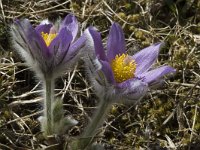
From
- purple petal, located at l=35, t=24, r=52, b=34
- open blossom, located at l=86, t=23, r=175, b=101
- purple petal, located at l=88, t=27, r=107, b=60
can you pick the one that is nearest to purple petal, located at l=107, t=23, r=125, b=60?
open blossom, located at l=86, t=23, r=175, b=101

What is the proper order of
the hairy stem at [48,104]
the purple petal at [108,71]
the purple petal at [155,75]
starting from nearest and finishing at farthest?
the purple petal at [108,71] < the purple petal at [155,75] < the hairy stem at [48,104]

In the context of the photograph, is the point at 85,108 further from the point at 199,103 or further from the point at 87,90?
the point at 199,103

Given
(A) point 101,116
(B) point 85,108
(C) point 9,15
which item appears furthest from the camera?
(C) point 9,15

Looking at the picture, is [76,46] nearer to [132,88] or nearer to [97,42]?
[97,42]

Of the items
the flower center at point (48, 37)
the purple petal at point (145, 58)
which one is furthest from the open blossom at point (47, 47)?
the purple petal at point (145, 58)

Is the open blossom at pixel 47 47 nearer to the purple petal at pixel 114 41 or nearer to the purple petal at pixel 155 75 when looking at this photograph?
the purple petal at pixel 114 41

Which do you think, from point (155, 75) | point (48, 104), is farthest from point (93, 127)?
point (155, 75)

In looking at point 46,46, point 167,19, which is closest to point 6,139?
point 46,46
